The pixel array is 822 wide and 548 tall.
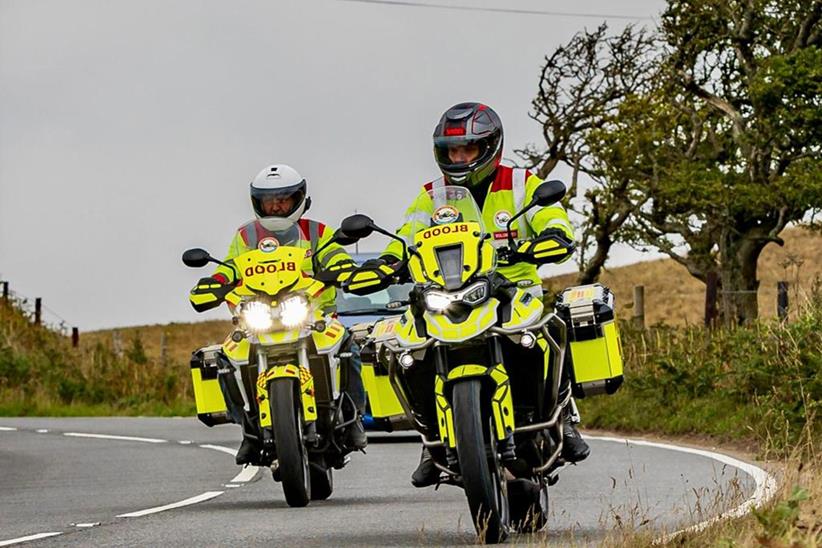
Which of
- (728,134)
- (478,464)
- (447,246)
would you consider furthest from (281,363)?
(728,134)

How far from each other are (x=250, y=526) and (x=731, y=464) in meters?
6.37

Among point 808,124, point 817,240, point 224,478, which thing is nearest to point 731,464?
point 224,478

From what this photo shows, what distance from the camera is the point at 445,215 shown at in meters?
9.20

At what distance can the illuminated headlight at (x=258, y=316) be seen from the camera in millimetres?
12023

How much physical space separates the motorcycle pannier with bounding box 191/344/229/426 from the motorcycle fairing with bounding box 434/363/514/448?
4.15 metres

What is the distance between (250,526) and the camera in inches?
422

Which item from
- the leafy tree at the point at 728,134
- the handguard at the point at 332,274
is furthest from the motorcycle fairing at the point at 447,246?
the leafy tree at the point at 728,134

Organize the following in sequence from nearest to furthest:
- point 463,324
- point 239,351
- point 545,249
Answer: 1. point 463,324
2. point 545,249
3. point 239,351

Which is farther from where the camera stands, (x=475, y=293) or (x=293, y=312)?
(x=293, y=312)

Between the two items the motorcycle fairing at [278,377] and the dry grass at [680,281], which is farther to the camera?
the dry grass at [680,281]

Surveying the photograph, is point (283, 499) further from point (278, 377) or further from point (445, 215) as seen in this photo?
point (445, 215)

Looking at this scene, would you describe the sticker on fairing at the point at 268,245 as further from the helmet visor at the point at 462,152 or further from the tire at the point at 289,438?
the helmet visor at the point at 462,152

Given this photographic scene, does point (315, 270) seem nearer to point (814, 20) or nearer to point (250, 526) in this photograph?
point (250, 526)

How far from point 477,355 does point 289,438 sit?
3003 millimetres
